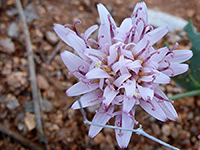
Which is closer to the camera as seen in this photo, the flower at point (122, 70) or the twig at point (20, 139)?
the flower at point (122, 70)

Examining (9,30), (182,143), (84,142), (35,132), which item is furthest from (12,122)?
(182,143)

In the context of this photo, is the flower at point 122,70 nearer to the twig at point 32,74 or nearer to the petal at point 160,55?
the petal at point 160,55

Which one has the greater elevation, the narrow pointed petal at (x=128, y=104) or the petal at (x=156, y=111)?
the narrow pointed petal at (x=128, y=104)

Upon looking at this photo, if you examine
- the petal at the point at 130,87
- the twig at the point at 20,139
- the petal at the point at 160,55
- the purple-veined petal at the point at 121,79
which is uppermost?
the petal at the point at 160,55

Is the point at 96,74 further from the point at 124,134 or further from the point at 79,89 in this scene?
the point at 124,134

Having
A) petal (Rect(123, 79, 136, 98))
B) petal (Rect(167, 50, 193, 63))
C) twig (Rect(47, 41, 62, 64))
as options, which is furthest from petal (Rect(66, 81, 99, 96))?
twig (Rect(47, 41, 62, 64))

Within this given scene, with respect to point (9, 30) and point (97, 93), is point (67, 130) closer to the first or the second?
point (97, 93)

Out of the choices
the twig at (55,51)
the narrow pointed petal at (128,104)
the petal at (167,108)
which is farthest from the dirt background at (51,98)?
the narrow pointed petal at (128,104)
